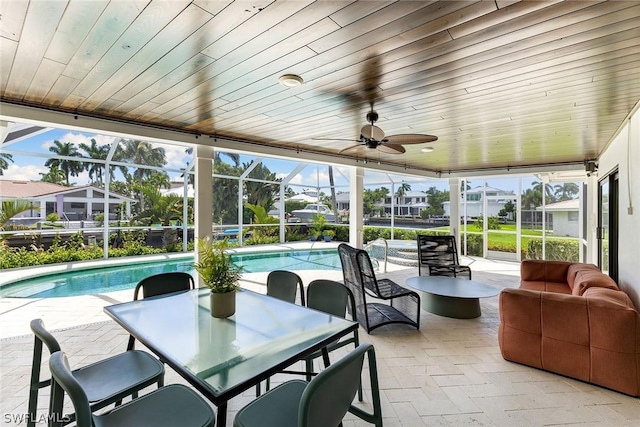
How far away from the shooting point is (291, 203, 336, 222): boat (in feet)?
42.8

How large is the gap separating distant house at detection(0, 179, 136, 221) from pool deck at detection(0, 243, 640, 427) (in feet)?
14.8

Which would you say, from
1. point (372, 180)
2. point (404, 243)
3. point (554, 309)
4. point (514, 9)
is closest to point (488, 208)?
point (404, 243)

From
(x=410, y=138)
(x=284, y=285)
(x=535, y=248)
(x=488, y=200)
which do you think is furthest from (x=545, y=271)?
(x=488, y=200)

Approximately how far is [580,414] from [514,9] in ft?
8.80

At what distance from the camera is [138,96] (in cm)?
297

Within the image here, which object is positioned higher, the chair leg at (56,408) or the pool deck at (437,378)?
the chair leg at (56,408)

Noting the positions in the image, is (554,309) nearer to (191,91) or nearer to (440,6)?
(440,6)

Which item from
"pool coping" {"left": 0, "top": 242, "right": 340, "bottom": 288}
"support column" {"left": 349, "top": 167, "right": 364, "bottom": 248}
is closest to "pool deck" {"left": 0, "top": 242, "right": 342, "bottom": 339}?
"pool coping" {"left": 0, "top": 242, "right": 340, "bottom": 288}

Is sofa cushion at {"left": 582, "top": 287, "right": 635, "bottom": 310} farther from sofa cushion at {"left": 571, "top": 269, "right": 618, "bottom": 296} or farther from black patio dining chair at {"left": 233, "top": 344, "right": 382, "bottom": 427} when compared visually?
black patio dining chair at {"left": 233, "top": 344, "right": 382, "bottom": 427}

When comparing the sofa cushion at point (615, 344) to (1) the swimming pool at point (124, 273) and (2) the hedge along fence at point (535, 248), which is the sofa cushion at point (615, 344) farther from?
(2) the hedge along fence at point (535, 248)

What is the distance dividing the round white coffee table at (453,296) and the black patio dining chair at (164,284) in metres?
2.91

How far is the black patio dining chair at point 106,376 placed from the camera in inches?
59.6

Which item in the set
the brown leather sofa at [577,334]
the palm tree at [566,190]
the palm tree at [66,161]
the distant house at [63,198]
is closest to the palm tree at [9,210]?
the distant house at [63,198]

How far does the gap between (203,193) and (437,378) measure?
3759mm
